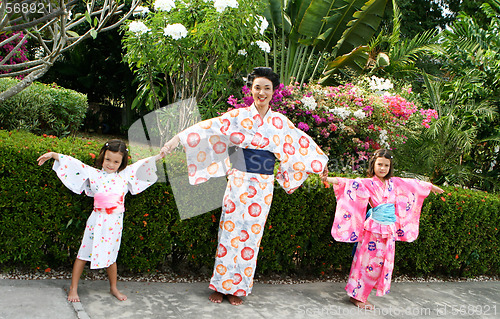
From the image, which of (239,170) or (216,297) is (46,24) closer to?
(239,170)

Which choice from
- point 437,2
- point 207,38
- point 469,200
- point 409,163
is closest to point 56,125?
point 207,38

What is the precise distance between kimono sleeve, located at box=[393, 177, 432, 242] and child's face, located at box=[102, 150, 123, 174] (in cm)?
252

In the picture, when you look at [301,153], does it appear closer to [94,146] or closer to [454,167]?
[94,146]

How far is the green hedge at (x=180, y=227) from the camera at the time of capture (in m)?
3.44

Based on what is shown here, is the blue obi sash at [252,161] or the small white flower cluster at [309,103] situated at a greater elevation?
the small white flower cluster at [309,103]

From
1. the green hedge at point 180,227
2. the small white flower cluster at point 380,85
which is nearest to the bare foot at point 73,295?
the green hedge at point 180,227

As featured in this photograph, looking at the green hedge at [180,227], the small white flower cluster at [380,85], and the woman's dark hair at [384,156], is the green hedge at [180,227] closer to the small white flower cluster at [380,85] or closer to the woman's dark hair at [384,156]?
the woman's dark hair at [384,156]

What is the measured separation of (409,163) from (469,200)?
1.28 m

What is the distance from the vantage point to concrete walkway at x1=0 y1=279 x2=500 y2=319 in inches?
122

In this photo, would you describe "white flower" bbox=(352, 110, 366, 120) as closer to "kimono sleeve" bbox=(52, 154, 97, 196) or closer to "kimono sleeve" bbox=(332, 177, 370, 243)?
"kimono sleeve" bbox=(332, 177, 370, 243)

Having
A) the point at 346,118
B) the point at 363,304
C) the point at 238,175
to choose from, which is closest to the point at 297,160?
the point at 238,175

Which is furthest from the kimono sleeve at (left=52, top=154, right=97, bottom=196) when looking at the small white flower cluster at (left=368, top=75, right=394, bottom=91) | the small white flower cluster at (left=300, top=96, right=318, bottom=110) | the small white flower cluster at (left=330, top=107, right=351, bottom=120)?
the small white flower cluster at (left=368, top=75, right=394, bottom=91)

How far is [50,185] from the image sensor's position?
136 inches

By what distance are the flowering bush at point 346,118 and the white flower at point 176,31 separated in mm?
1426
